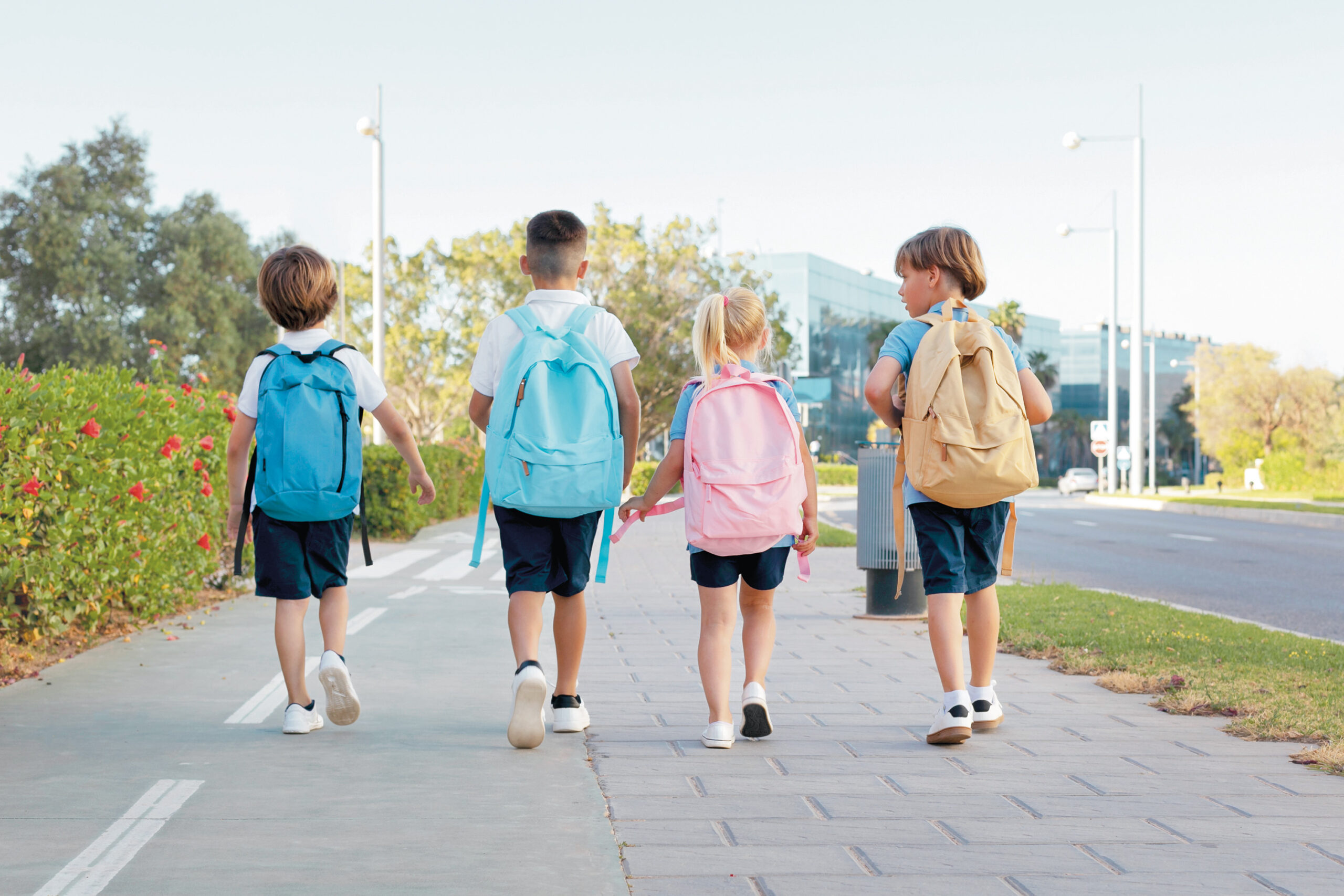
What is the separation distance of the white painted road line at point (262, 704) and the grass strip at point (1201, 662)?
12.3 feet

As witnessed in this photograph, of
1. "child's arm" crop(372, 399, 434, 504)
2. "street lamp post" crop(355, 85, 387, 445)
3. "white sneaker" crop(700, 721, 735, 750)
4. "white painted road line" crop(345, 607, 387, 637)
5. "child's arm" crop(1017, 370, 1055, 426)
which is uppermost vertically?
"street lamp post" crop(355, 85, 387, 445)

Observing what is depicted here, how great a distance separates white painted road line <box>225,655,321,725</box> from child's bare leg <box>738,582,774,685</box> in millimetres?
1735

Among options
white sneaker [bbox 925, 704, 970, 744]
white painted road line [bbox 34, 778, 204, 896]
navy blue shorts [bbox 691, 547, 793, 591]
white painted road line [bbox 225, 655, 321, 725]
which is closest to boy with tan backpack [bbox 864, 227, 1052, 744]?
white sneaker [bbox 925, 704, 970, 744]

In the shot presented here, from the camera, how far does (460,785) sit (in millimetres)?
4180

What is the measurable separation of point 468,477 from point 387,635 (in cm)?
1953

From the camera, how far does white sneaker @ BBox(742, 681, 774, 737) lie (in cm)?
488

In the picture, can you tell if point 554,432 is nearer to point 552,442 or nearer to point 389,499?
point 552,442

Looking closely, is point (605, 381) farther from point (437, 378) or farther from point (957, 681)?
point (437, 378)

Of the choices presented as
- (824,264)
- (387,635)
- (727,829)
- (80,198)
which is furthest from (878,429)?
(727,829)

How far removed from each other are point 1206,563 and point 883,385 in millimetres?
12203

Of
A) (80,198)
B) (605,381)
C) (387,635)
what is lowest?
(387,635)

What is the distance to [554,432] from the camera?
4.65 metres

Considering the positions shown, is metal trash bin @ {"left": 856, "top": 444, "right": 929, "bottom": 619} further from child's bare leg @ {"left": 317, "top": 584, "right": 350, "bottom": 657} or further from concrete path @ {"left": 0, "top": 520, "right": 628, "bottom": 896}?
child's bare leg @ {"left": 317, "top": 584, "right": 350, "bottom": 657}

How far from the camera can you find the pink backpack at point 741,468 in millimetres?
4730
